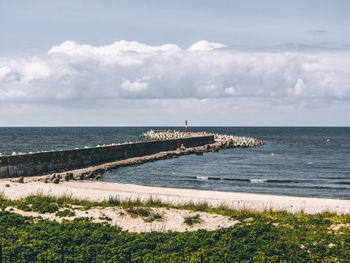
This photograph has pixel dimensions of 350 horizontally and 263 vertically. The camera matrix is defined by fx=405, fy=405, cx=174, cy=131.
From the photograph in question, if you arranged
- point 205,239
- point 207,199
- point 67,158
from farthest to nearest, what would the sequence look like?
point 67,158
point 207,199
point 205,239

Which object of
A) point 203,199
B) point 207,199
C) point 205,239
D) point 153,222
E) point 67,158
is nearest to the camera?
point 205,239

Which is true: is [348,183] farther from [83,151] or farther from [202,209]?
[83,151]

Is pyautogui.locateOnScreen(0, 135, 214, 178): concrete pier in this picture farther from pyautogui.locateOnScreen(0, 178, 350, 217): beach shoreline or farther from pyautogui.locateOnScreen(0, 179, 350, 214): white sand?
pyautogui.locateOnScreen(0, 179, 350, 214): white sand

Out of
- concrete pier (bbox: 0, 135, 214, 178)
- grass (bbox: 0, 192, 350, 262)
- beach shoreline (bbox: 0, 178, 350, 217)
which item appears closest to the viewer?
grass (bbox: 0, 192, 350, 262)

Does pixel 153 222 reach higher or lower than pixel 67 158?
lower

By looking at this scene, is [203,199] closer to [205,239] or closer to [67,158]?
[205,239]

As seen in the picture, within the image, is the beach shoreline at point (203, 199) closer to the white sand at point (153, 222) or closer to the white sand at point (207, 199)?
the white sand at point (207, 199)

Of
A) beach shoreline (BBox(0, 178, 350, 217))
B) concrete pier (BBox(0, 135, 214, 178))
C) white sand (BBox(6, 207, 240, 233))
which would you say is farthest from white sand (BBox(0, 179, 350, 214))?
concrete pier (BBox(0, 135, 214, 178))

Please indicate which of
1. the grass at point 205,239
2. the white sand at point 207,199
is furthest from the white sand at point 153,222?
the white sand at point 207,199

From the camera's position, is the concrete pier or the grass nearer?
the grass

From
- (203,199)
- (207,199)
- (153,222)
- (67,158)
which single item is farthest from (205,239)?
(67,158)

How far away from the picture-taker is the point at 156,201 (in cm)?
2000

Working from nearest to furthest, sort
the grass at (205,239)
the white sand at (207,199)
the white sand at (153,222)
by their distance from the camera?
the grass at (205,239) → the white sand at (153,222) → the white sand at (207,199)

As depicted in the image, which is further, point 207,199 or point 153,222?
point 207,199
